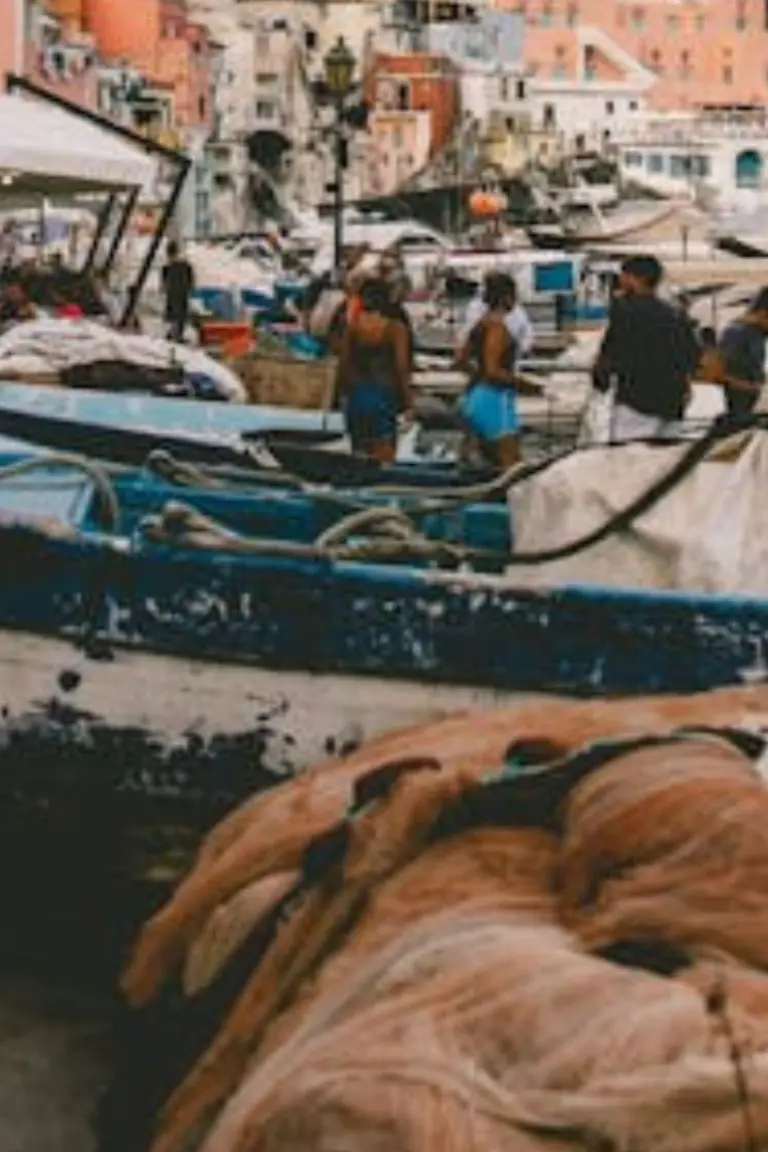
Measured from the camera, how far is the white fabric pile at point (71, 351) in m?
13.7

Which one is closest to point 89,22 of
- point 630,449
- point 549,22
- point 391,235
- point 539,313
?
point 391,235

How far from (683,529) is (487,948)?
3496 millimetres

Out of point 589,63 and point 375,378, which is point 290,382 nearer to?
point 375,378

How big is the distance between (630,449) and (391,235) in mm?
39133

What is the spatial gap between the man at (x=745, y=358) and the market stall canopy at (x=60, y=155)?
16.7 feet

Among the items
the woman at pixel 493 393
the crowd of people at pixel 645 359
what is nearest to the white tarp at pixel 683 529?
the crowd of people at pixel 645 359

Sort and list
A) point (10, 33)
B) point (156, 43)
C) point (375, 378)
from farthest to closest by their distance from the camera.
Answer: point (156, 43), point (10, 33), point (375, 378)

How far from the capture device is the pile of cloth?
12.5 feet

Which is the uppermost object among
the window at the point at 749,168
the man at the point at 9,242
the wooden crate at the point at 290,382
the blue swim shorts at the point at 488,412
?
the blue swim shorts at the point at 488,412

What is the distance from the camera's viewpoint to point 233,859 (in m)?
5.81

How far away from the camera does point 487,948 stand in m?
4.26

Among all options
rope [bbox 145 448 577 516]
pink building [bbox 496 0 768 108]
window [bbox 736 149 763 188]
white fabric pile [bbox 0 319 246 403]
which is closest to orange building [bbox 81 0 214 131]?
white fabric pile [bbox 0 319 246 403]

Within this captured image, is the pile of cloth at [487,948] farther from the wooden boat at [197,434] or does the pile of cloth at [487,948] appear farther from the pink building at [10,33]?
the pink building at [10,33]

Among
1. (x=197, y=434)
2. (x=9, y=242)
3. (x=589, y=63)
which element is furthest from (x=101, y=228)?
(x=589, y=63)
